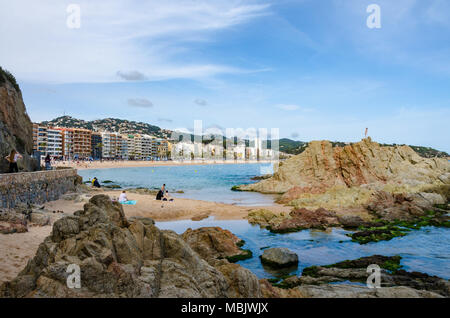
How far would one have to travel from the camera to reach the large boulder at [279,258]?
43.1ft

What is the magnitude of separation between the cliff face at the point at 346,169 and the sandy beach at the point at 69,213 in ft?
40.7

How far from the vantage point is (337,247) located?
15992mm

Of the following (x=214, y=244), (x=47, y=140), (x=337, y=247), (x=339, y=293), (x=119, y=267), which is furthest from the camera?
(x=47, y=140)

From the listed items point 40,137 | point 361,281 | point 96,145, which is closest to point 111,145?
point 96,145

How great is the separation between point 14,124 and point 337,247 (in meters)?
26.2

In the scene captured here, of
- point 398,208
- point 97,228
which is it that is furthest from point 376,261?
point 398,208

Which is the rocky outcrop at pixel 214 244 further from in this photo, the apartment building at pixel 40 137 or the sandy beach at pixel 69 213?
the apartment building at pixel 40 137

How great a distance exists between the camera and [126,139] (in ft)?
577

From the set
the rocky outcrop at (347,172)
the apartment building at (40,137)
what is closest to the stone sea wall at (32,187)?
the rocky outcrop at (347,172)

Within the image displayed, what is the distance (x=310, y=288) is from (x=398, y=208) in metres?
18.7

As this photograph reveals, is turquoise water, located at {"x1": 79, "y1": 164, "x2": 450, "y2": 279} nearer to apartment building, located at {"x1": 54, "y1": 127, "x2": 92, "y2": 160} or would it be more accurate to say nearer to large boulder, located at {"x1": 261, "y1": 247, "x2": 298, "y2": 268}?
large boulder, located at {"x1": 261, "y1": 247, "x2": 298, "y2": 268}

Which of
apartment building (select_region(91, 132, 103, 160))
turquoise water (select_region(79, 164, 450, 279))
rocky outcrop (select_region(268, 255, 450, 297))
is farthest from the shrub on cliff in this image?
apartment building (select_region(91, 132, 103, 160))

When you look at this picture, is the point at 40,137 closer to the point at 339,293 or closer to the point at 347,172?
the point at 347,172

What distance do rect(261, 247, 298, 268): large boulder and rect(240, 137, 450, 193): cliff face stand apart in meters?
21.3
